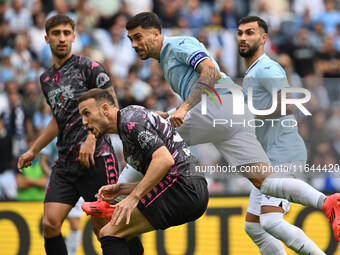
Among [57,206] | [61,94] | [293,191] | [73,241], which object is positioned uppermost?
[61,94]

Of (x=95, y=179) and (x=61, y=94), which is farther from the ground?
(x=61, y=94)

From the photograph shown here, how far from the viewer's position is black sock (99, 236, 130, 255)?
5.22m

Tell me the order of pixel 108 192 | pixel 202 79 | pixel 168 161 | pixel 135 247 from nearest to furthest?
pixel 168 161, pixel 108 192, pixel 202 79, pixel 135 247

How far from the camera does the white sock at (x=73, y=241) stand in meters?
7.94

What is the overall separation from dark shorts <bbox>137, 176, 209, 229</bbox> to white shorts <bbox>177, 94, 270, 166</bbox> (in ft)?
2.91

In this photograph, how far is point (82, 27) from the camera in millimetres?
12805

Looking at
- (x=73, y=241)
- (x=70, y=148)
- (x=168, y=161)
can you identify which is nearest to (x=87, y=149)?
(x=70, y=148)

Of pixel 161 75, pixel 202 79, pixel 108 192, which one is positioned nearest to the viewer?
pixel 108 192

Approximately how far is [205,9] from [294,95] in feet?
23.9

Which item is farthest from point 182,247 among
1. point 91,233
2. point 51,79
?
point 51,79

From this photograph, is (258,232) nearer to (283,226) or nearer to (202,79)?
(283,226)

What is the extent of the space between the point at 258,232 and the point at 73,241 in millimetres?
2539

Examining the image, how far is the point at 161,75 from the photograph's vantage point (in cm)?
1200

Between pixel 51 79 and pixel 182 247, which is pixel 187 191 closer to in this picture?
pixel 51 79
